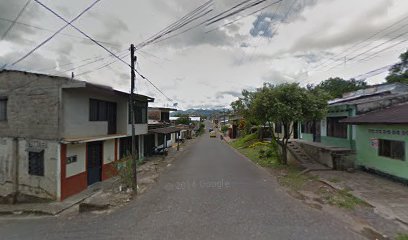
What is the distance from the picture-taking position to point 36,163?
41.3ft

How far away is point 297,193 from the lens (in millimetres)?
11242

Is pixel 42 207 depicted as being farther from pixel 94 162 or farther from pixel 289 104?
pixel 289 104

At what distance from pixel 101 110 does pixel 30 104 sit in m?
4.01

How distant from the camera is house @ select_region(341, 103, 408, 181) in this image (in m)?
12.1

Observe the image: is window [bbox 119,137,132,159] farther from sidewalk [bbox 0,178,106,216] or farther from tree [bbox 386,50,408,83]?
tree [bbox 386,50,408,83]

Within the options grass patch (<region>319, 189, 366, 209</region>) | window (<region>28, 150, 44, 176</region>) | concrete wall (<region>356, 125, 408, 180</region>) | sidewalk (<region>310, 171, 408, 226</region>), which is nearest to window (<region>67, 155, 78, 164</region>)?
window (<region>28, 150, 44, 176</region>)

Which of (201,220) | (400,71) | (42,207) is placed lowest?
(42,207)

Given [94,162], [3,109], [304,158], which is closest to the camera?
[3,109]

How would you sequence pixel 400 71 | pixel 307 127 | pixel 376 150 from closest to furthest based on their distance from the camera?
pixel 376 150
pixel 307 127
pixel 400 71

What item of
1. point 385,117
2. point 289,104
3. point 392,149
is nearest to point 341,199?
point 392,149

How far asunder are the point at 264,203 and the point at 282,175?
5.85 meters

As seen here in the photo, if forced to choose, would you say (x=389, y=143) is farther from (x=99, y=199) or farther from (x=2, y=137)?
(x=2, y=137)

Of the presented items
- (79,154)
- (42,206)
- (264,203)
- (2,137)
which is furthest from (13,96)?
(264,203)

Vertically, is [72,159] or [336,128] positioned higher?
[336,128]
